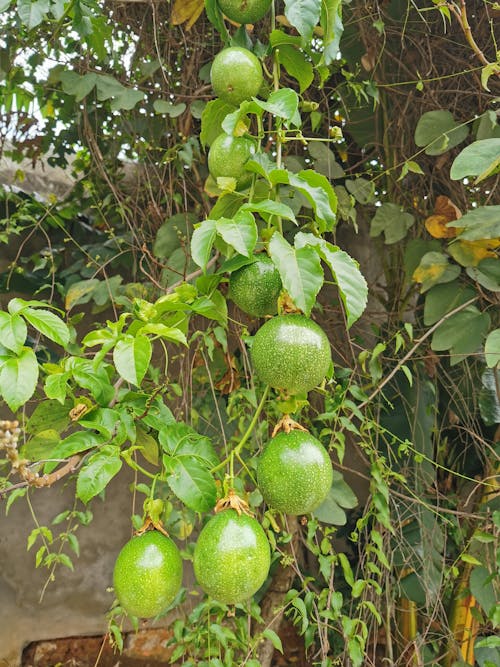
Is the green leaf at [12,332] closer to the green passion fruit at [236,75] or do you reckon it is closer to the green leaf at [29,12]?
the green passion fruit at [236,75]

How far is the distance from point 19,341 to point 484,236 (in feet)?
3.58

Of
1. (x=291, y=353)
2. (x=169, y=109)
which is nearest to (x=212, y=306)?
(x=291, y=353)

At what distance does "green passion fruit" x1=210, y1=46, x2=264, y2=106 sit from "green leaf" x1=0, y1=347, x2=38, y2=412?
0.45 metres

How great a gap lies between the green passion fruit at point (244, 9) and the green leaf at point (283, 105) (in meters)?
0.16

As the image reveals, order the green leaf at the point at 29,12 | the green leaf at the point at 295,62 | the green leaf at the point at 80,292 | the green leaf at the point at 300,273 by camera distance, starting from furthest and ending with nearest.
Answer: the green leaf at the point at 80,292 < the green leaf at the point at 29,12 < the green leaf at the point at 295,62 < the green leaf at the point at 300,273

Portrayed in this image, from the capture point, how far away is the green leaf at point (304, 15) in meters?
0.76

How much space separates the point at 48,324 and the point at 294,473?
40cm

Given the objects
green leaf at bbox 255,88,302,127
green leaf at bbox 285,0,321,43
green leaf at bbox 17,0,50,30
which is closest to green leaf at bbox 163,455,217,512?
green leaf at bbox 255,88,302,127

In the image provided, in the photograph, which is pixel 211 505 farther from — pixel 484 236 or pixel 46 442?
pixel 484 236

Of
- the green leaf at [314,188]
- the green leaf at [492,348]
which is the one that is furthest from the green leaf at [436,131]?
the green leaf at [314,188]

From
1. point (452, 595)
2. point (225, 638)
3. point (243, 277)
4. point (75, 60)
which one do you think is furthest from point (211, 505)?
point (75, 60)

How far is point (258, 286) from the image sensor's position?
69 cm

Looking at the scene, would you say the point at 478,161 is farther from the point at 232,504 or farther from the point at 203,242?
the point at 232,504

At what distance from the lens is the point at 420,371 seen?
5.65 feet
